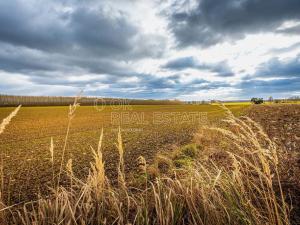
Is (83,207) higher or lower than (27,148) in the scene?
higher

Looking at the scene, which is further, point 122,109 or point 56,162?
point 122,109

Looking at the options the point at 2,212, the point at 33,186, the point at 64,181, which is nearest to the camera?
the point at 2,212

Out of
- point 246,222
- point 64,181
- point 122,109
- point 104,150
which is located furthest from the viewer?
point 122,109

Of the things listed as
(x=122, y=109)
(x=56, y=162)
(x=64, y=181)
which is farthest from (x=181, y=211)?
(x=122, y=109)

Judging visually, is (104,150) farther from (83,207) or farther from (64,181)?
(83,207)

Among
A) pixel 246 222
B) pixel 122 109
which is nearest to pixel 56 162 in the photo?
pixel 246 222

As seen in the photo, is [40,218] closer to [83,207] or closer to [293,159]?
[83,207]

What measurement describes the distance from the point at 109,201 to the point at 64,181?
3984mm

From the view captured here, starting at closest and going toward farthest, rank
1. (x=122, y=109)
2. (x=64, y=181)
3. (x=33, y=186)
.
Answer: (x=33, y=186) < (x=64, y=181) < (x=122, y=109)

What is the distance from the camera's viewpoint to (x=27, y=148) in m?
12.0

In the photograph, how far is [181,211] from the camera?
3186mm

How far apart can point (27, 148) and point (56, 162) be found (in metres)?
3.80

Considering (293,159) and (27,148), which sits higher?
(293,159)

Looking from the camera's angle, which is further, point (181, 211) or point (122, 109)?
point (122, 109)
